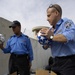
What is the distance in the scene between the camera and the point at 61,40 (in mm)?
2373

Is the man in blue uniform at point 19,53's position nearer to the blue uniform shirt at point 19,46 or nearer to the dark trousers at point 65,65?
the blue uniform shirt at point 19,46

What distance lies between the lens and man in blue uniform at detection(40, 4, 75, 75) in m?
2.40

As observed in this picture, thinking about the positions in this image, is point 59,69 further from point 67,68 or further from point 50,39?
point 50,39

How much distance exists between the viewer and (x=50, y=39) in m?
2.42

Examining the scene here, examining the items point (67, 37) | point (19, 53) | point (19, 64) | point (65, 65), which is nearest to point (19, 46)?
point (19, 53)

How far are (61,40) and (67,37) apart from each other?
0.08 m

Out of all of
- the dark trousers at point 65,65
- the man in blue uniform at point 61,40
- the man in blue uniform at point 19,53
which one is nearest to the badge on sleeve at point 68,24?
the man in blue uniform at point 61,40

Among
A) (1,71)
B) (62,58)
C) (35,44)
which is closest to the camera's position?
(62,58)

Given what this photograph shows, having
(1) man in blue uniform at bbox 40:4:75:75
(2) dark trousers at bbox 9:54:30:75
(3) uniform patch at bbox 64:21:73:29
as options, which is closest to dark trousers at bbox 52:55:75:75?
(1) man in blue uniform at bbox 40:4:75:75

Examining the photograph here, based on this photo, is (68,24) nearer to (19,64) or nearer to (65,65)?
(65,65)

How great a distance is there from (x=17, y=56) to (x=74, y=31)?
2.53 m

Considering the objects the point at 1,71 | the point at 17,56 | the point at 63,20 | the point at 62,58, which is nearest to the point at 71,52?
the point at 62,58

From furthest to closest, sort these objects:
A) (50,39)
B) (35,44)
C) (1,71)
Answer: (35,44), (1,71), (50,39)

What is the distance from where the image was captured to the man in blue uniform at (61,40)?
240 centimetres
